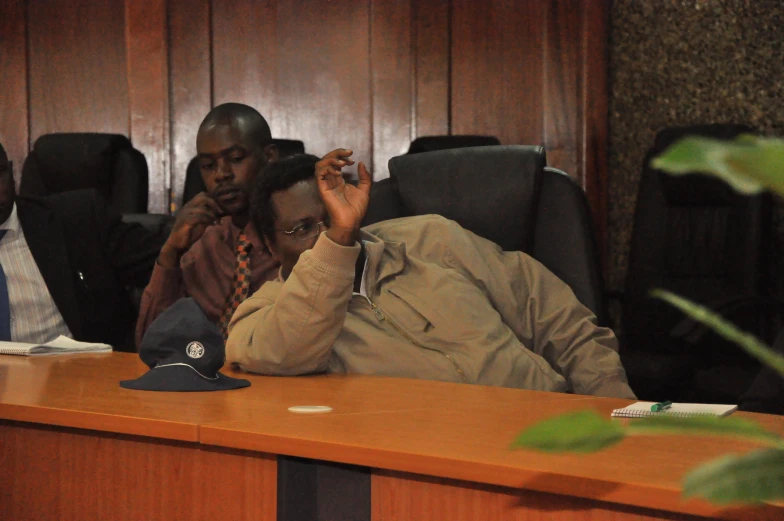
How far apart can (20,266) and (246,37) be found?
2.24 meters

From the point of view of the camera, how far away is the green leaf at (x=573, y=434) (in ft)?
1.15

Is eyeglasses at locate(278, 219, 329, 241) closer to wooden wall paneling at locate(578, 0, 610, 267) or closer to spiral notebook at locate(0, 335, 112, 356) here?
spiral notebook at locate(0, 335, 112, 356)

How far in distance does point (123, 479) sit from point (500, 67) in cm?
325

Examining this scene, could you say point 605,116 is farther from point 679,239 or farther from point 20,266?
point 20,266

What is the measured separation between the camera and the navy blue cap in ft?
4.58

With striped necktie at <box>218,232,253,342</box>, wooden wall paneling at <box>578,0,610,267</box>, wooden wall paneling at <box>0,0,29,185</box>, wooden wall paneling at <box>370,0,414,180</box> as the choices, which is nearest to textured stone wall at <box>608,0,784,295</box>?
wooden wall paneling at <box>578,0,610,267</box>

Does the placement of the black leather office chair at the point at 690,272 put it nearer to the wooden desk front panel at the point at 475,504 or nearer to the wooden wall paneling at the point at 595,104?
the wooden wall paneling at the point at 595,104

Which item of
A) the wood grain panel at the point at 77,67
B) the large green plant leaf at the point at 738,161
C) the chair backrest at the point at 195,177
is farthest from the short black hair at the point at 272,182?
the wood grain panel at the point at 77,67

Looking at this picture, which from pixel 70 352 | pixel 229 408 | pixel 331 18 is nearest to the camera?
pixel 229 408

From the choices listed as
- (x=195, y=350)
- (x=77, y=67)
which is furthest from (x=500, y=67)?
(x=195, y=350)

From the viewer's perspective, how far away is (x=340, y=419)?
44.7 inches

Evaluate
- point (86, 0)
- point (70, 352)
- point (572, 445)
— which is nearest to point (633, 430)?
point (572, 445)

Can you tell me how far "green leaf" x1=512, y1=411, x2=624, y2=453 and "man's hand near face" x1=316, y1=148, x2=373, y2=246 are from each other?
3.99ft

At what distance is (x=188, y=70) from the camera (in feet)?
14.4
